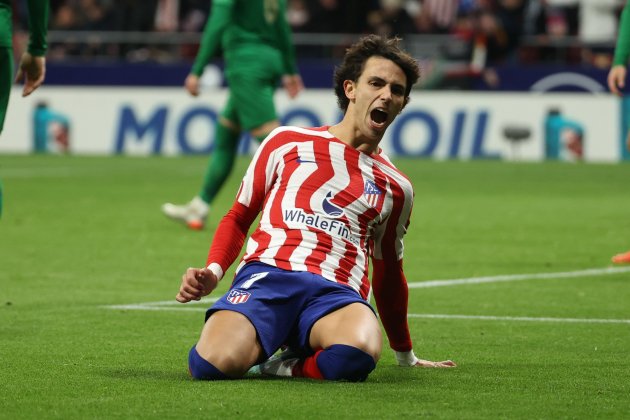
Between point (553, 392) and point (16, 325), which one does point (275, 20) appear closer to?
point (16, 325)

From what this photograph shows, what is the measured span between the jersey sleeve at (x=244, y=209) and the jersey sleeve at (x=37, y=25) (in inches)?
65.9

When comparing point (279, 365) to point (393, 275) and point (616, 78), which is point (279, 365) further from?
point (616, 78)

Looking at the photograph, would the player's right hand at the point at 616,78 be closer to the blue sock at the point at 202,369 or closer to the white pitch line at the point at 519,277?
the white pitch line at the point at 519,277

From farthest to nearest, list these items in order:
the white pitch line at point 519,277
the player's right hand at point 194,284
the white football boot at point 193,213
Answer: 1. the white football boot at point 193,213
2. the white pitch line at point 519,277
3. the player's right hand at point 194,284

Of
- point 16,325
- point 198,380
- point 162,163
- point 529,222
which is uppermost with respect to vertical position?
point 198,380

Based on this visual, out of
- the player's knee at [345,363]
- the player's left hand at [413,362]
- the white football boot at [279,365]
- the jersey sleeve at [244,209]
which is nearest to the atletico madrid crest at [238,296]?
the jersey sleeve at [244,209]

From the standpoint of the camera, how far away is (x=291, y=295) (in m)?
5.85

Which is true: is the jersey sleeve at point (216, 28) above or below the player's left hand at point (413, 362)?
above

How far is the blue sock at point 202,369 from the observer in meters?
5.56

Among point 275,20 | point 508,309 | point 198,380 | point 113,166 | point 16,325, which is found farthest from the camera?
point 113,166

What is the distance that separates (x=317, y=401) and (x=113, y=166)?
55.2 ft

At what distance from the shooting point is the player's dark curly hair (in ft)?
19.9

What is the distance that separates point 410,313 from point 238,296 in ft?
7.20

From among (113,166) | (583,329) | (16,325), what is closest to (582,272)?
(583,329)
